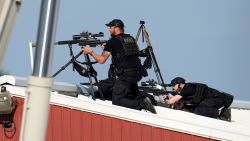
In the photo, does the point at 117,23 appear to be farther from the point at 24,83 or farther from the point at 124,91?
the point at 24,83

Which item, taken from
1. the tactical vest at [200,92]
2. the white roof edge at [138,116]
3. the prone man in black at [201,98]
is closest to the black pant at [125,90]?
the white roof edge at [138,116]

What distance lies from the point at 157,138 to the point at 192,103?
209 centimetres

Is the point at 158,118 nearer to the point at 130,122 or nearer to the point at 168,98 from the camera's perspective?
the point at 130,122

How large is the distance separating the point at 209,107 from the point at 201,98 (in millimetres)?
202

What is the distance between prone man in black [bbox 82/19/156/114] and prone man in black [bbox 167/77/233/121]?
88 cm

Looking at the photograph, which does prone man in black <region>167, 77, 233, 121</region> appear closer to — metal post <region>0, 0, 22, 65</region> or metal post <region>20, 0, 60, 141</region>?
metal post <region>0, 0, 22, 65</region>

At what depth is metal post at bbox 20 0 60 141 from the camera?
16.1 feet

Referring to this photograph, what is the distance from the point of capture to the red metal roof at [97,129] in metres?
11.3

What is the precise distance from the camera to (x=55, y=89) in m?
12.5

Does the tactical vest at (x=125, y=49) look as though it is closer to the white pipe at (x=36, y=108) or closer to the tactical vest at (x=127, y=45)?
the tactical vest at (x=127, y=45)

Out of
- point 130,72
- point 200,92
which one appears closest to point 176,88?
point 200,92

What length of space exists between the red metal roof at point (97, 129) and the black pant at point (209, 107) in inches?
65.2

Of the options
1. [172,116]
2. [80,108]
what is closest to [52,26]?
[80,108]

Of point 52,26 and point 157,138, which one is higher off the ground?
point 52,26
